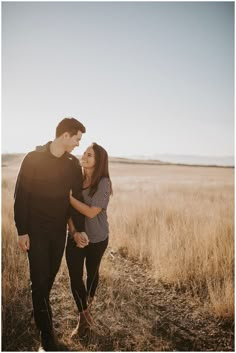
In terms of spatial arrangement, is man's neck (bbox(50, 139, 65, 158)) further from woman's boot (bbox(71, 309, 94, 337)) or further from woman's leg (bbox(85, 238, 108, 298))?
woman's boot (bbox(71, 309, 94, 337))

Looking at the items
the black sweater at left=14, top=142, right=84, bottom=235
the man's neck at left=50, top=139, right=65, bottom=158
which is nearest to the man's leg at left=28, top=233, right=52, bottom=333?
the black sweater at left=14, top=142, right=84, bottom=235

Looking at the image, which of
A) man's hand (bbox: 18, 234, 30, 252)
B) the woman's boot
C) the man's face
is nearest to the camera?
man's hand (bbox: 18, 234, 30, 252)

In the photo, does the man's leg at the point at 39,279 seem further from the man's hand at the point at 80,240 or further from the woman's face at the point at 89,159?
the woman's face at the point at 89,159

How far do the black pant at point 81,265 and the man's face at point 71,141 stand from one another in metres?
0.95

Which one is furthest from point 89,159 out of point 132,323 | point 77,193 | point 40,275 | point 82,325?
point 132,323

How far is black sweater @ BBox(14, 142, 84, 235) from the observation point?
8.98ft

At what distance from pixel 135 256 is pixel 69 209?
2.83 meters

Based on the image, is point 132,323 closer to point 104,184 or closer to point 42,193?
point 104,184

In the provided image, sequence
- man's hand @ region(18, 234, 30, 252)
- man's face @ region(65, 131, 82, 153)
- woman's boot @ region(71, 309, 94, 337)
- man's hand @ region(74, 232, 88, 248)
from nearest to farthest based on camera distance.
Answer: man's hand @ region(18, 234, 30, 252) → man's hand @ region(74, 232, 88, 248) → man's face @ region(65, 131, 82, 153) → woman's boot @ region(71, 309, 94, 337)

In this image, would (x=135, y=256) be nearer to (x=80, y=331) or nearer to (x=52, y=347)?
(x=80, y=331)

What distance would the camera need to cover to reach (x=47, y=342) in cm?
281

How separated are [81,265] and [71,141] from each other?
4.16 ft

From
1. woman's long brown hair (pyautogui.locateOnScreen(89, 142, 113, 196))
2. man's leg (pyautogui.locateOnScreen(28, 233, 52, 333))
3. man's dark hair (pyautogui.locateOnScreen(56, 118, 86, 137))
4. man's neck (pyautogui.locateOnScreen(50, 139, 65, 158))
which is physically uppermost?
man's dark hair (pyautogui.locateOnScreen(56, 118, 86, 137))

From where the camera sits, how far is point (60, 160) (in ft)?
9.85
